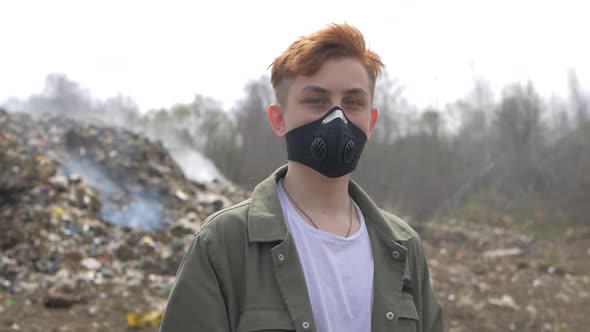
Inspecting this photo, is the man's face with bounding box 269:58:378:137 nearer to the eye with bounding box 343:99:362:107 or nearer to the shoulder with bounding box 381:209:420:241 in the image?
the eye with bounding box 343:99:362:107

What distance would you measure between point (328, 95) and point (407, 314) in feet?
2.24

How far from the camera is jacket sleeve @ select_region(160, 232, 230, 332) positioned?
51.6 inches

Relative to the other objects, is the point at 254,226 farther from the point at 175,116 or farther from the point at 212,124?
the point at 175,116

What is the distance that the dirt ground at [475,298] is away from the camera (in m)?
6.05

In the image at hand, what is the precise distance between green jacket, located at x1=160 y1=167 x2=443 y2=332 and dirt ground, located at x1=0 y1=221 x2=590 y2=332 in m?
4.78

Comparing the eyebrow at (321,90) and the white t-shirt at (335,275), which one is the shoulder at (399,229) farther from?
the eyebrow at (321,90)

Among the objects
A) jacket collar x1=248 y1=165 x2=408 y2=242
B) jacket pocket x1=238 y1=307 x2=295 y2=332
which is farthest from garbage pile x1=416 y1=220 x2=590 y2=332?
jacket pocket x1=238 y1=307 x2=295 y2=332

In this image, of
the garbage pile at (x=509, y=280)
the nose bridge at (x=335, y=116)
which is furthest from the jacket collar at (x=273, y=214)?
the garbage pile at (x=509, y=280)

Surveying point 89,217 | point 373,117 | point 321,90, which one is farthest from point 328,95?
point 89,217

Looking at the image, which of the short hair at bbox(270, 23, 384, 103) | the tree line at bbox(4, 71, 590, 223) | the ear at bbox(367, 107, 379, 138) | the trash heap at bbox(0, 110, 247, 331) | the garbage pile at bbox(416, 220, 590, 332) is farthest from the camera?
the tree line at bbox(4, 71, 590, 223)

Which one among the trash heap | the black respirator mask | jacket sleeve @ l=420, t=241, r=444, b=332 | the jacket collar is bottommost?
the trash heap

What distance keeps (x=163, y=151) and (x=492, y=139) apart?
51.4ft

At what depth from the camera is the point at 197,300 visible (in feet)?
4.33

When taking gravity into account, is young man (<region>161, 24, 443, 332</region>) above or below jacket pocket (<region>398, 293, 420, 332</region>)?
above
